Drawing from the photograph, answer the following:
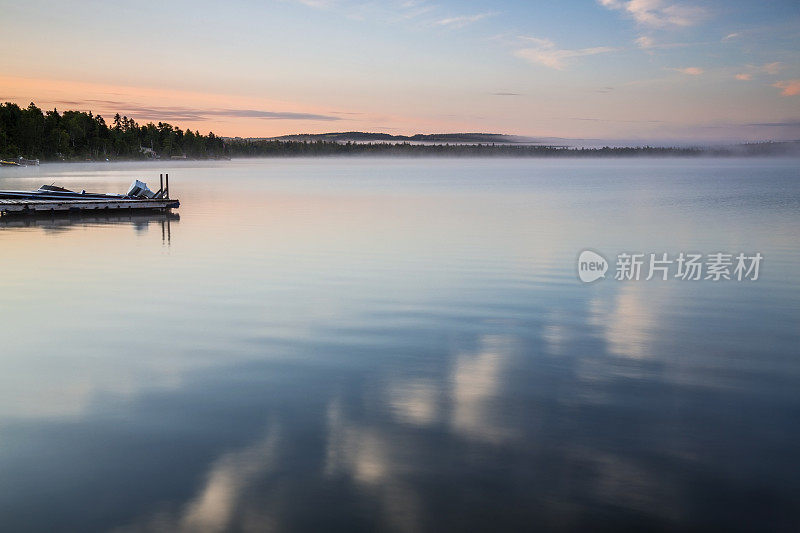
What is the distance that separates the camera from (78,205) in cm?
4306

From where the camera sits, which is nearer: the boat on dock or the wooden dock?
the wooden dock

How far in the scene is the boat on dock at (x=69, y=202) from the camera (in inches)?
1661

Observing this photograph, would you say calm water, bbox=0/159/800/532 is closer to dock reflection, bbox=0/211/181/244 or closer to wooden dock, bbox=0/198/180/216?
dock reflection, bbox=0/211/181/244

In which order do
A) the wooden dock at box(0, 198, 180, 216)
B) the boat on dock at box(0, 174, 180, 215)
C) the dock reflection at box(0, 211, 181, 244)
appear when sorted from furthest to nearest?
the boat on dock at box(0, 174, 180, 215)
the wooden dock at box(0, 198, 180, 216)
the dock reflection at box(0, 211, 181, 244)

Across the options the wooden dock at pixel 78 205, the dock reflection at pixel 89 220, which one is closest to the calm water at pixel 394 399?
the dock reflection at pixel 89 220

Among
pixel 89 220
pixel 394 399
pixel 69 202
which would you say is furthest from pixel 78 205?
pixel 394 399

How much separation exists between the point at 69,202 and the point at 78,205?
569 mm

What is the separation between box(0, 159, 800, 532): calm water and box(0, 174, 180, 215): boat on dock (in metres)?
21.2

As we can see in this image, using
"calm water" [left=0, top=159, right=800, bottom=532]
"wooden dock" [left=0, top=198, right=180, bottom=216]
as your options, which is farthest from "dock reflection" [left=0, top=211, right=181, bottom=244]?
"calm water" [left=0, top=159, right=800, bottom=532]

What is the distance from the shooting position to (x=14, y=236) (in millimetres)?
33219

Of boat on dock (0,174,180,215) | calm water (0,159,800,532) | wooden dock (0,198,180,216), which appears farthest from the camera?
boat on dock (0,174,180,215)

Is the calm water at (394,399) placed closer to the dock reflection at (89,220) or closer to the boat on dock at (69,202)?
the dock reflection at (89,220)

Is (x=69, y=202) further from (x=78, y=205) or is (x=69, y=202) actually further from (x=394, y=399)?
(x=394, y=399)

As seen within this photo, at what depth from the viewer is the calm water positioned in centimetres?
695
